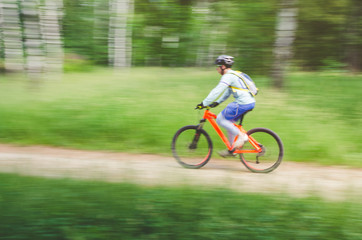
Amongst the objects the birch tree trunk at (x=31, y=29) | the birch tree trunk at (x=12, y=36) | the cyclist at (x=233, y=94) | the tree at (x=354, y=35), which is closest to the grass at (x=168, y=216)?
the cyclist at (x=233, y=94)

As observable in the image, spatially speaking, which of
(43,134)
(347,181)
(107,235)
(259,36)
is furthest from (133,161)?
(259,36)

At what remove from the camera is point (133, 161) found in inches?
289

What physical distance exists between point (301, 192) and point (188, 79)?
9.55 metres

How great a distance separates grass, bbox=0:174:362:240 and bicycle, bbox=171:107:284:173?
1687 millimetres

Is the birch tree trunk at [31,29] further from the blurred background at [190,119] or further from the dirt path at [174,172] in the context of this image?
the dirt path at [174,172]

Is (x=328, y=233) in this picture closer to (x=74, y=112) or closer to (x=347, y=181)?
(x=347, y=181)

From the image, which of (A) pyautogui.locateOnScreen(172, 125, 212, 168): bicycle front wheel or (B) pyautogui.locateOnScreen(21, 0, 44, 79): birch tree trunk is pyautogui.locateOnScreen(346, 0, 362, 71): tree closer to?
(A) pyautogui.locateOnScreen(172, 125, 212, 168): bicycle front wheel

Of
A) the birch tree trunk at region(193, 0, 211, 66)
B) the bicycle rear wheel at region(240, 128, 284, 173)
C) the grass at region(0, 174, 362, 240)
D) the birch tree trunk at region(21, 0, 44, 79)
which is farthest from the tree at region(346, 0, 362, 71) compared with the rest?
the birch tree trunk at region(21, 0, 44, 79)

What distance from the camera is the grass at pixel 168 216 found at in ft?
13.0

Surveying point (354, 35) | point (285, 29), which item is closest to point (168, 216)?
point (285, 29)

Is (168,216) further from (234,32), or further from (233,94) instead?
(234,32)

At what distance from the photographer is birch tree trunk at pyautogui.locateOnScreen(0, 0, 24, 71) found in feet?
39.3

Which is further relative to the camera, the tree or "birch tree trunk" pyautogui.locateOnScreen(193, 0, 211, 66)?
"birch tree trunk" pyautogui.locateOnScreen(193, 0, 211, 66)

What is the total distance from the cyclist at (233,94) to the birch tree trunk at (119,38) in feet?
59.3
